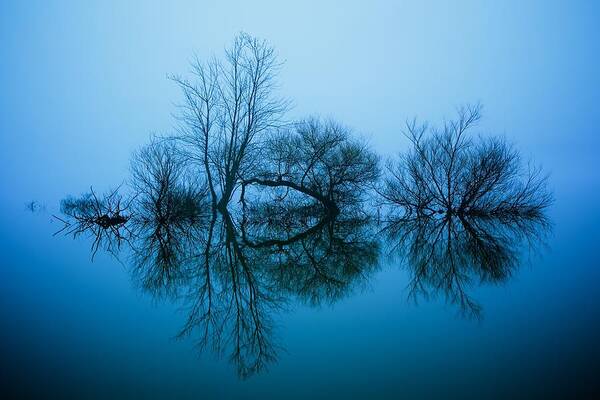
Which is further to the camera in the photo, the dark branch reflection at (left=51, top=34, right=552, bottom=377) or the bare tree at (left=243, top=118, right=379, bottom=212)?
the bare tree at (left=243, top=118, right=379, bottom=212)

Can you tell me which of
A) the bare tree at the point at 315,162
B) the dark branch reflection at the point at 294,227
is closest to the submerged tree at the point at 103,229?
the dark branch reflection at the point at 294,227

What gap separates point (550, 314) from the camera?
4383 millimetres

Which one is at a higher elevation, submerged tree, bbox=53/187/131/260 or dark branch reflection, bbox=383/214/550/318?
submerged tree, bbox=53/187/131/260

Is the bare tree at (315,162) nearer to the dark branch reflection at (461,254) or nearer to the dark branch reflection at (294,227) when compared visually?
the dark branch reflection at (294,227)

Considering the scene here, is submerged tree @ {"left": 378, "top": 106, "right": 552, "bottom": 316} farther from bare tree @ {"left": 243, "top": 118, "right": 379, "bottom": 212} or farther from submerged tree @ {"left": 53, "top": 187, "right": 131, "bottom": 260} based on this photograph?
submerged tree @ {"left": 53, "top": 187, "right": 131, "bottom": 260}

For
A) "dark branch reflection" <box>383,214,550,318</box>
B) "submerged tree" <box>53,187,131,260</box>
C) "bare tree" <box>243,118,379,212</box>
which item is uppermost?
"bare tree" <box>243,118,379,212</box>

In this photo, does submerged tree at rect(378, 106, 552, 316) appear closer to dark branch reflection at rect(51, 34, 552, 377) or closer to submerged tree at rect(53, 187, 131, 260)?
dark branch reflection at rect(51, 34, 552, 377)

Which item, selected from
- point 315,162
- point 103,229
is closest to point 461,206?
point 315,162

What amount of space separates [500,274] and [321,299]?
3.41 meters

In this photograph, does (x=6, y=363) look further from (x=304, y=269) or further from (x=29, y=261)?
(x=29, y=261)

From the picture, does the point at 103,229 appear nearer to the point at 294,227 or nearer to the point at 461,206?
the point at 294,227

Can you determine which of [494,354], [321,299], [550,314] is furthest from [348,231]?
[494,354]

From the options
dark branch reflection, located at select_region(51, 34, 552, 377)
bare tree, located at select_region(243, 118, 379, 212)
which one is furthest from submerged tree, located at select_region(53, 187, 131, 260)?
bare tree, located at select_region(243, 118, 379, 212)

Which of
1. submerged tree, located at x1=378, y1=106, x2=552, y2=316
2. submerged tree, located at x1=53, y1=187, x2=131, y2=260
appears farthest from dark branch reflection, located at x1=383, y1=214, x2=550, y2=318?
submerged tree, located at x1=53, y1=187, x2=131, y2=260
